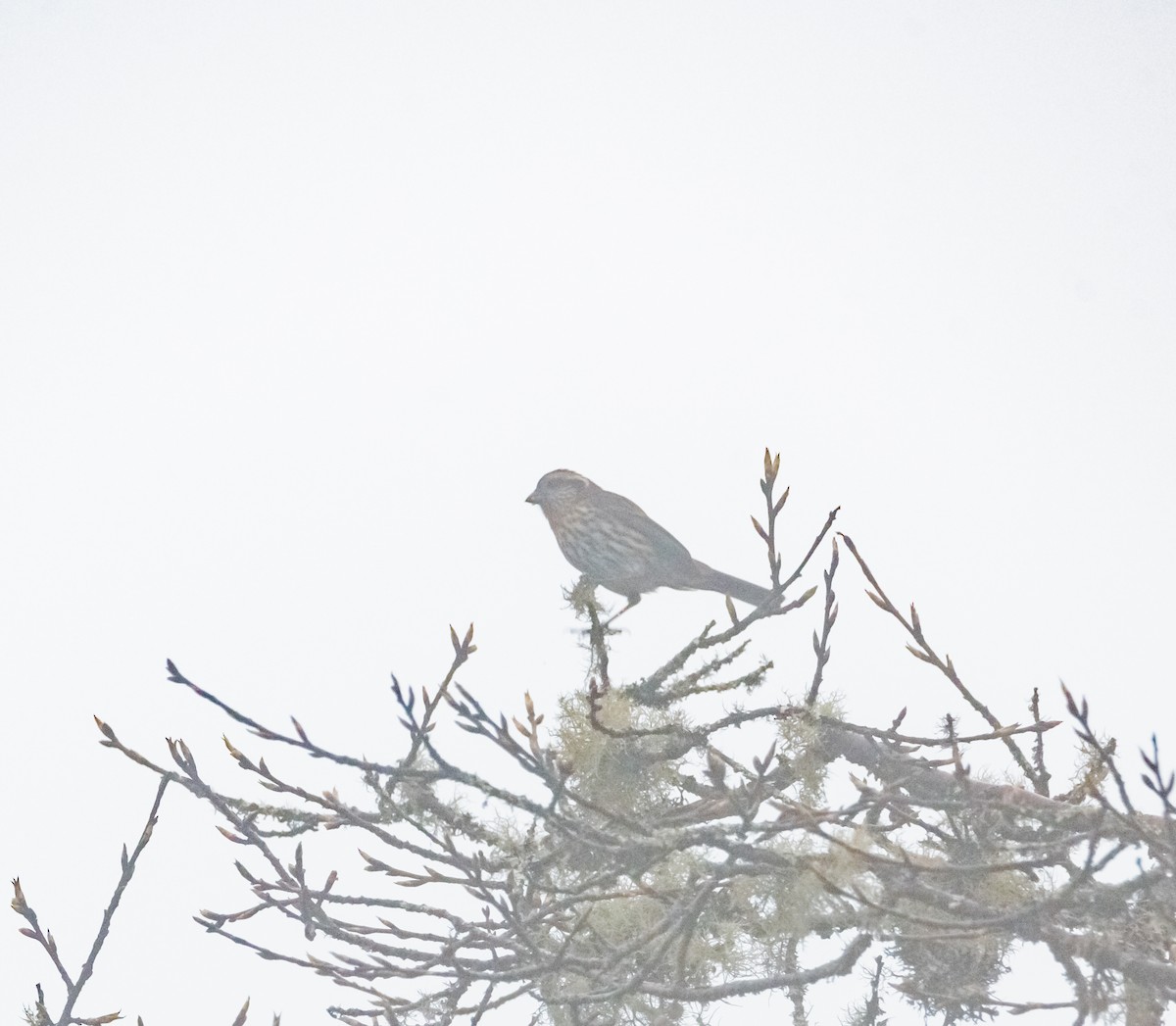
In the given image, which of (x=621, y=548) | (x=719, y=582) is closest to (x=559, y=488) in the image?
(x=621, y=548)

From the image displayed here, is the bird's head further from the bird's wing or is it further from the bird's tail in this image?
the bird's tail

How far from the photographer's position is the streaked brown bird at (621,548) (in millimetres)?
7797

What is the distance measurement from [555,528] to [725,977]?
4.49 meters

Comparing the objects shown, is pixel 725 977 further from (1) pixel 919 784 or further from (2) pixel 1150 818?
(2) pixel 1150 818

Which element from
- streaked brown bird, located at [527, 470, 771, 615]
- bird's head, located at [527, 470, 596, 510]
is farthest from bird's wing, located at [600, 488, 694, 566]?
bird's head, located at [527, 470, 596, 510]

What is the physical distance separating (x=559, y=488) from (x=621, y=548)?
96 centimetres

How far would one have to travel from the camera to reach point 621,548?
26.4 ft

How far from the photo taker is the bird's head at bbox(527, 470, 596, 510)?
8666 mm

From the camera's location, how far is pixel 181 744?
12.2 feet

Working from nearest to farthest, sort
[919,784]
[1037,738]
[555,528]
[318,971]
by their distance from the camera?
[318,971] → [1037,738] → [919,784] → [555,528]

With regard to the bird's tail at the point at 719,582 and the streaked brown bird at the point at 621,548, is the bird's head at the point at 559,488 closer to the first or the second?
the streaked brown bird at the point at 621,548

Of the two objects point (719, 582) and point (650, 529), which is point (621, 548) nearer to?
point (650, 529)

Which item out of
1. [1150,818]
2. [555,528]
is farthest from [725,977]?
[555,528]

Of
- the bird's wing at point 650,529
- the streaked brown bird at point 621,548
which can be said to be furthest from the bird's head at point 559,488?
the bird's wing at point 650,529
